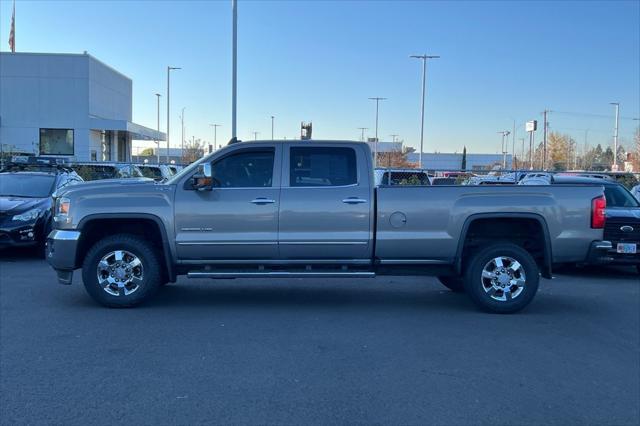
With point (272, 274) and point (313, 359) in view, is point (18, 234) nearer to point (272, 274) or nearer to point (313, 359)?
point (272, 274)

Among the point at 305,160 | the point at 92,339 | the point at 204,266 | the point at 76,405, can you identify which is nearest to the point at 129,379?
the point at 76,405

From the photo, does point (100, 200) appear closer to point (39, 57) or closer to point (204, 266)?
point (204, 266)

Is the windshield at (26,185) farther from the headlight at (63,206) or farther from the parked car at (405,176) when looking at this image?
the parked car at (405,176)

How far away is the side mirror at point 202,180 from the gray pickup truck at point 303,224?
0.05ft

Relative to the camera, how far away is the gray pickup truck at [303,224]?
745 cm

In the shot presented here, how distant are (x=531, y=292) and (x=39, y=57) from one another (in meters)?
40.6

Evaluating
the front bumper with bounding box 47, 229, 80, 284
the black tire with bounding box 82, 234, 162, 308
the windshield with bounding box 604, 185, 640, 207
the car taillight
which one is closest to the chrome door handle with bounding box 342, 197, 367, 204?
the black tire with bounding box 82, 234, 162, 308

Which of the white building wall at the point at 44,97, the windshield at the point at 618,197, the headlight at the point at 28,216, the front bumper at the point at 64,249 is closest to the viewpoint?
the front bumper at the point at 64,249

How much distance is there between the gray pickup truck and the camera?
7453 millimetres

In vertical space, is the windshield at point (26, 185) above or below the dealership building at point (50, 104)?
below

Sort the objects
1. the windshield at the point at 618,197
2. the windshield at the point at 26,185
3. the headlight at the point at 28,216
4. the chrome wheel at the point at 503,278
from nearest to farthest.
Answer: the chrome wheel at the point at 503,278, the headlight at the point at 28,216, the windshield at the point at 618,197, the windshield at the point at 26,185

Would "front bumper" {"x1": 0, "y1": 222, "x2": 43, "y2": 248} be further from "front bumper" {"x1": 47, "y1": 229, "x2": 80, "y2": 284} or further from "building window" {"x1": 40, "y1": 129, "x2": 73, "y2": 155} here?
"building window" {"x1": 40, "y1": 129, "x2": 73, "y2": 155}

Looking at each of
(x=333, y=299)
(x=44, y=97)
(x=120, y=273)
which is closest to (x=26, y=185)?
(x=120, y=273)

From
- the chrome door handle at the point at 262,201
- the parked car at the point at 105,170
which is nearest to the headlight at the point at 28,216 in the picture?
the chrome door handle at the point at 262,201
